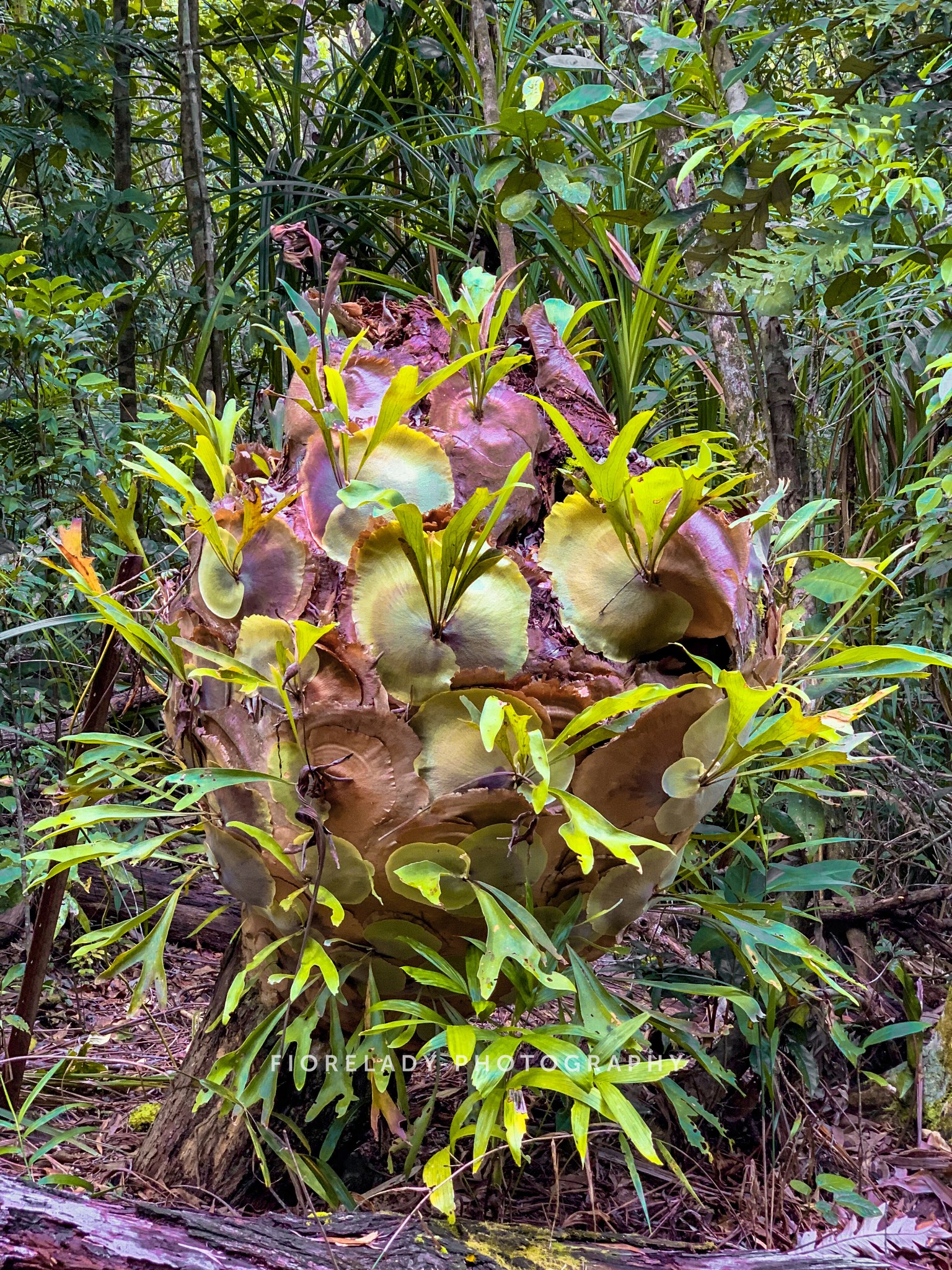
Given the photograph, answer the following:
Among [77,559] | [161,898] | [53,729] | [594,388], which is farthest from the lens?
[53,729]

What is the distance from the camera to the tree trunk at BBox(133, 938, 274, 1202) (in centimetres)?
82

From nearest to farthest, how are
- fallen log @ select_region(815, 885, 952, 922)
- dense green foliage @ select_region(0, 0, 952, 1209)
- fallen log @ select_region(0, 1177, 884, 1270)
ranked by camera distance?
fallen log @ select_region(0, 1177, 884, 1270)
dense green foliage @ select_region(0, 0, 952, 1209)
fallen log @ select_region(815, 885, 952, 922)

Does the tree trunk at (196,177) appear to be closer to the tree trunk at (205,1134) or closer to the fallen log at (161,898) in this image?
the fallen log at (161,898)

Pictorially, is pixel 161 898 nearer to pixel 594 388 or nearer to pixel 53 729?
pixel 53 729

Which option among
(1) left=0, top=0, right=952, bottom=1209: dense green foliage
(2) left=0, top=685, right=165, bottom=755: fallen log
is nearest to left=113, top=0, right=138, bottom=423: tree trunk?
(1) left=0, top=0, right=952, bottom=1209: dense green foliage

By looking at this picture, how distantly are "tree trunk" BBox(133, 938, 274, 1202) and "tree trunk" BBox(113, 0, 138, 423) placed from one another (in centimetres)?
127

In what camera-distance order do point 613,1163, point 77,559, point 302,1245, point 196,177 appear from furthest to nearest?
point 196,177, point 613,1163, point 77,559, point 302,1245

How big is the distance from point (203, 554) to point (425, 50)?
138 centimetres

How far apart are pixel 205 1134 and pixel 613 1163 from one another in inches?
15.8

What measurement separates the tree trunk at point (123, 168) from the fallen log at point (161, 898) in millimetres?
859

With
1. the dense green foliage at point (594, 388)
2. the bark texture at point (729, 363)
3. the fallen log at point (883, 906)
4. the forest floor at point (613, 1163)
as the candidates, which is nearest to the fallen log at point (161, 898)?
the dense green foliage at point (594, 388)

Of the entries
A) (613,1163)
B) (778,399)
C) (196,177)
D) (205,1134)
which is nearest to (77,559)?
(205,1134)

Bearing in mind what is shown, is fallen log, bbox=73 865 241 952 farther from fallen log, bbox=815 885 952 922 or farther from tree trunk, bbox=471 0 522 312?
tree trunk, bbox=471 0 522 312

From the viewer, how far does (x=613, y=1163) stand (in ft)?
3.10
